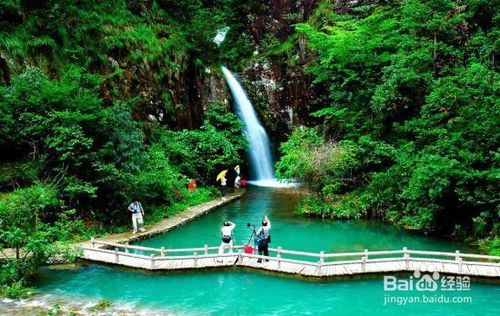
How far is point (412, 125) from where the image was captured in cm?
2067

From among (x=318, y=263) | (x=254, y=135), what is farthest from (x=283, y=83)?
(x=318, y=263)

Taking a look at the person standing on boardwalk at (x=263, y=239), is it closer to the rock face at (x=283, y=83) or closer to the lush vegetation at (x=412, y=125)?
the lush vegetation at (x=412, y=125)

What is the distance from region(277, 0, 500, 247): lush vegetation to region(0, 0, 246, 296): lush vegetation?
6.29 m

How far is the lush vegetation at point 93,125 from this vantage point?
53.0ft

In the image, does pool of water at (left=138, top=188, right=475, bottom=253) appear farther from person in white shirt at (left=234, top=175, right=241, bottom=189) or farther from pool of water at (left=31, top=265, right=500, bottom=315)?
person in white shirt at (left=234, top=175, right=241, bottom=189)

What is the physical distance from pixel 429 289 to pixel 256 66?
78.8 ft

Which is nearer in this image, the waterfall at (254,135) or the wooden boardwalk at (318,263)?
the wooden boardwalk at (318,263)

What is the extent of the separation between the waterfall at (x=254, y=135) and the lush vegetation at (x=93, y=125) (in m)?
1.47

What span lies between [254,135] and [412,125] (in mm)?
Result: 13568

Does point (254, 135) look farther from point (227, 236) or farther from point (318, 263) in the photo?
point (318, 263)

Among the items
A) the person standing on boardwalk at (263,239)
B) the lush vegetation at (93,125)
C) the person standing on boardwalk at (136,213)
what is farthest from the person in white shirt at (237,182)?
the person standing on boardwalk at (263,239)

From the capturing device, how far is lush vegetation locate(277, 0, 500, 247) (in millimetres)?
16578

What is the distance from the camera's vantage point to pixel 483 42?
21625 millimetres

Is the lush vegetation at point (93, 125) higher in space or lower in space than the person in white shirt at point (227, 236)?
higher
